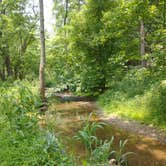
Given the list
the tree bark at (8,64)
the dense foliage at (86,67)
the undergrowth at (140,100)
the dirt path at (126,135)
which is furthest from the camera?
the tree bark at (8,64)

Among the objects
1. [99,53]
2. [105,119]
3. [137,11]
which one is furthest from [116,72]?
[137,11]

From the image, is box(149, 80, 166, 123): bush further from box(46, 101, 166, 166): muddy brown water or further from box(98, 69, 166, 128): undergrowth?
box(46, 101, 166, 166): muddy brown water

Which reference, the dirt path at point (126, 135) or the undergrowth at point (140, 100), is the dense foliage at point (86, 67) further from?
the dirt path at point (126, 135)

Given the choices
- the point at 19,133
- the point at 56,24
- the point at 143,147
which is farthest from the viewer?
the point at 56,24

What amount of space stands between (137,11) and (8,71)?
1716 cm

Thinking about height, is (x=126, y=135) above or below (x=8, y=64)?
below

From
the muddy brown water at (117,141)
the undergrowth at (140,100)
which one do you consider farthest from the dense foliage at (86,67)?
the muddy brown water at (117,141)

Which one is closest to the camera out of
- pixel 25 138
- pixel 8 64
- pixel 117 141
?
pixel 25 138

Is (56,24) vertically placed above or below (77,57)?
above

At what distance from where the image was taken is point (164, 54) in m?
9.39

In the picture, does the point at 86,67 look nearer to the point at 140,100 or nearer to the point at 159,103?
the point at 140,100

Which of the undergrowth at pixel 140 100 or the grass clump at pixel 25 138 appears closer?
the grass clump at pixel 25 138

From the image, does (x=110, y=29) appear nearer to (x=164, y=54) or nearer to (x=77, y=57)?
(x=77, y=57)

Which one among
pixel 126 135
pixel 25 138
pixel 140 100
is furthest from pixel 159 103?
pixel 25 138
